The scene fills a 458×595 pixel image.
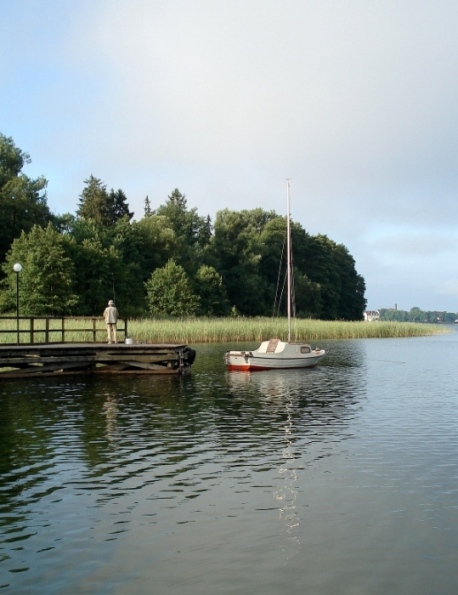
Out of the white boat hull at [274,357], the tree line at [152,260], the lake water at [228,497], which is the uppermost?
the tree line at [152,260]

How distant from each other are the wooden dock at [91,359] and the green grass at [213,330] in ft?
8.87

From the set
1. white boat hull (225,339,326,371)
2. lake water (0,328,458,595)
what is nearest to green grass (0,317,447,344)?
white boat hull (225,339,326,371)

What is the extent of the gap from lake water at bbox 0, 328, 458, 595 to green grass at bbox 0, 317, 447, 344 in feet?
55.9

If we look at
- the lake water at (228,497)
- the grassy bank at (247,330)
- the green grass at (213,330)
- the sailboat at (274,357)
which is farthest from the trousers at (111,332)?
the lake water at (228,497)

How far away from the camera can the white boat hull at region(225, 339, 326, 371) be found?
110 feet

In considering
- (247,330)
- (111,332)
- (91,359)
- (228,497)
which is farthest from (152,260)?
(228,497)

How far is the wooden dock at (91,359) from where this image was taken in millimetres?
29797

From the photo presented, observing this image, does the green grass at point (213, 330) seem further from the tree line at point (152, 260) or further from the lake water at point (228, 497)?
the lake water at point (228, 497)

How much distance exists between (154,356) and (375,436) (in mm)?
17172

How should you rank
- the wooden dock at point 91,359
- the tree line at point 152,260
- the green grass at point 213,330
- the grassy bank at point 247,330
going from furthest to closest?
the tree line at point 152,260 → the grassy bank at point 247,330 → the green grass at point 213,330 → the wooden dock at point 91,359

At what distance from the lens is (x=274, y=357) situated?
34.8 metres

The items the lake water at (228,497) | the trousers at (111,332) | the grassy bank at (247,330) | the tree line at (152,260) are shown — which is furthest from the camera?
the tree line at (152,260)

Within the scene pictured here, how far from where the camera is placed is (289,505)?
10.8m

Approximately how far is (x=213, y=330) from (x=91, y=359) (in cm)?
2140
